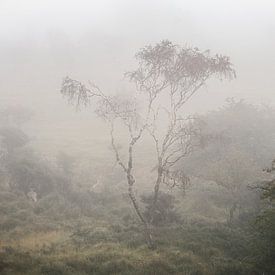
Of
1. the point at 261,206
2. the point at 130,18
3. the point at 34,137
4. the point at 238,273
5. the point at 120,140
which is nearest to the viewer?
the point at 238,273

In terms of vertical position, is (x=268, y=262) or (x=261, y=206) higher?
(x=261, y=206)

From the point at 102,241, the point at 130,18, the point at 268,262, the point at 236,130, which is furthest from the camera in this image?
the point at 130,18

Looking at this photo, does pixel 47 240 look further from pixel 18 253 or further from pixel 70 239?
pixel 18 253

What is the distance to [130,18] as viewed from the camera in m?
192

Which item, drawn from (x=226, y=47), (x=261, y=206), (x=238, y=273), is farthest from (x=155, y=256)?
(x=226, y=47)

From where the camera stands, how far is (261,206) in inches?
1006

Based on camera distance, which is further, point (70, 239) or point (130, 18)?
point (130, 18)

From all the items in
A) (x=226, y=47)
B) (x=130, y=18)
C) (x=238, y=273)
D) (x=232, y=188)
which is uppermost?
(x=130, y=18)

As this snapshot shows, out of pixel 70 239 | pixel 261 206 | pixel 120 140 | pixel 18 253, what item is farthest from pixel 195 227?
pixel 120 140

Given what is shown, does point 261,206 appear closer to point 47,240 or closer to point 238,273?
point 238,273

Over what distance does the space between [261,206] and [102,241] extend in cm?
1000

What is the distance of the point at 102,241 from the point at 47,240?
123 inches

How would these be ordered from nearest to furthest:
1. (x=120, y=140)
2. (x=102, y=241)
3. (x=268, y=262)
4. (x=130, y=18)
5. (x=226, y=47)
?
(x=268, y=262) → (x=102, y=241) → (x=120, y=140) → (x=226, y=47) → (x=130, y=18)

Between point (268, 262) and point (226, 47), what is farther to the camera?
point (226, 47)
